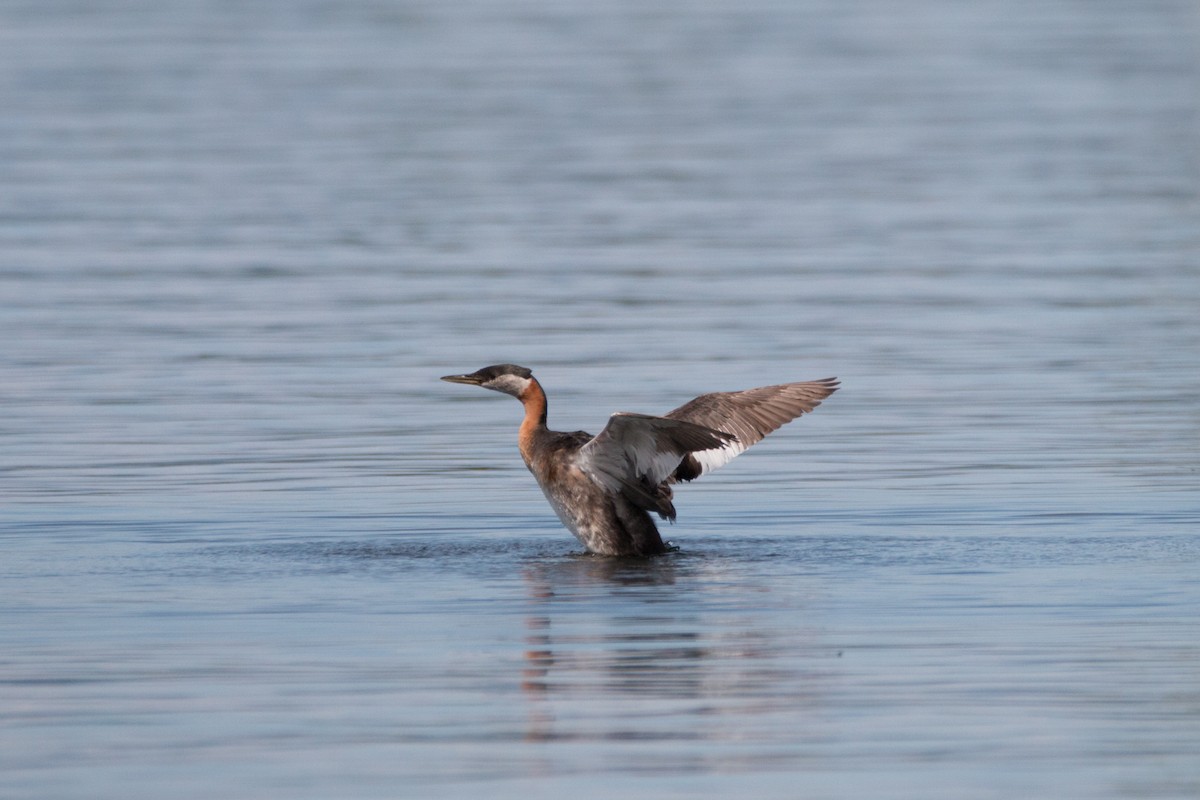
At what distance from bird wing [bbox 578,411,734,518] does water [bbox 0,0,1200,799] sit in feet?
1.28

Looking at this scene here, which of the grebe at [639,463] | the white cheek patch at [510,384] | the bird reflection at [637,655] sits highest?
the white cheek patch at [510,384]

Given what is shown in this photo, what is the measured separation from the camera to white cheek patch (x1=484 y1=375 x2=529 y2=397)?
48.8 ft

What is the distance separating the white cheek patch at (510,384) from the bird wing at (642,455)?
31.4 inches

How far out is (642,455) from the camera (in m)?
14.3

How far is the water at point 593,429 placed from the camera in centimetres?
959

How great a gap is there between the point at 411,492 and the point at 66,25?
5334 cm

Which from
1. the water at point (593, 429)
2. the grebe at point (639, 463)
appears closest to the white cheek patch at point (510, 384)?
the grebe at point (639, 463)

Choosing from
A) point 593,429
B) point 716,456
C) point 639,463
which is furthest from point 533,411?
point 593,429

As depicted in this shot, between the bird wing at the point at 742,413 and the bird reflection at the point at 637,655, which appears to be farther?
the bird wing at the point at 742,413

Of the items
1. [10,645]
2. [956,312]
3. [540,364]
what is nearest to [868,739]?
[10,645]

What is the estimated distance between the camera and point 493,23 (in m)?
68.6

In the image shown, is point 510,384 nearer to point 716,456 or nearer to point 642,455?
point 642,455

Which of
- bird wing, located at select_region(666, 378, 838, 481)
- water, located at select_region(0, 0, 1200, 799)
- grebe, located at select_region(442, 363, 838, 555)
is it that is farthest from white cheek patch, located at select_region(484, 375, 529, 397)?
bird wing, located at select_region(666, 378, 838, 481)

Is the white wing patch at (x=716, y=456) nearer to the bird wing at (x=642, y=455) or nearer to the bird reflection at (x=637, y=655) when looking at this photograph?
the bird wing at (x=642, y=455)
